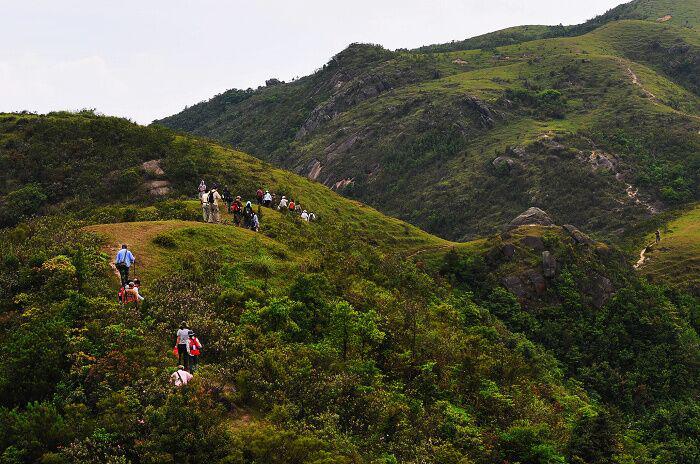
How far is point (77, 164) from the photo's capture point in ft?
169

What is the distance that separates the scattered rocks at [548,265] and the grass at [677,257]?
55.8ft

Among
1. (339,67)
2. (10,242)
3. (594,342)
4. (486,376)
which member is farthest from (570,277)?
(339,67)

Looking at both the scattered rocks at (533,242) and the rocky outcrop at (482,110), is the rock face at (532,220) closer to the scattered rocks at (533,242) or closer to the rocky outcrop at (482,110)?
the scattered rocks at (533,242)

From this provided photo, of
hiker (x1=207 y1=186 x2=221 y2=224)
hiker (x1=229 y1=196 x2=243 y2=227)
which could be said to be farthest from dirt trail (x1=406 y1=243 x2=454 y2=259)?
hiker (x1=207 y1=186 x2=221 y2=224)

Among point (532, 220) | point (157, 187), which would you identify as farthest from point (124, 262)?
point (532, 220)

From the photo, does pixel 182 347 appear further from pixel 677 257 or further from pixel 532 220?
pixel 677 257

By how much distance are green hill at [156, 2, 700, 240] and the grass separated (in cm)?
983

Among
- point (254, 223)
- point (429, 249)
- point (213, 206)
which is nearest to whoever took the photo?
point (213, 206)

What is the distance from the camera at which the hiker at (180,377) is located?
1539cm

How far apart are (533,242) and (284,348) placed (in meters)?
41.5

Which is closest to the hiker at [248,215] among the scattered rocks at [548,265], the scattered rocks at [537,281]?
the scattered rocks at [537,281]

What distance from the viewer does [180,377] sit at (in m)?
15.6

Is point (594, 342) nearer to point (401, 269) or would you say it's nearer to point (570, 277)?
point (570, 277)

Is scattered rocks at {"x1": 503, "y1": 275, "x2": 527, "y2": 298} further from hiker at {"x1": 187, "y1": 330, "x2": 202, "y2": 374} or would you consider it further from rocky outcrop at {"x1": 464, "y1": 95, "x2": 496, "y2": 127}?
rocky outcrop at {"x1": 464, "y1": 95, "x2": 496, "y2": 127}
